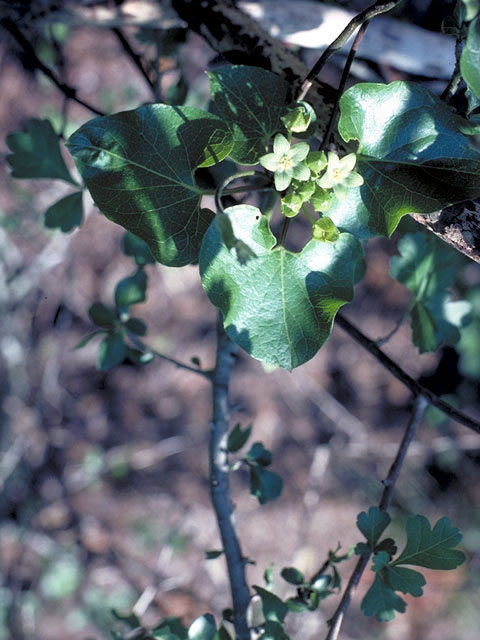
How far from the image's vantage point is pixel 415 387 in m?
1.38

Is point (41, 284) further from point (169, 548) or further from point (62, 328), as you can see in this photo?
point (169, 548)

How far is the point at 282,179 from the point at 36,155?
111cm

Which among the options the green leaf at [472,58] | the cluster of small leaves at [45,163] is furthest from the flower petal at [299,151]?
the cluster of small leaves at [45,163]

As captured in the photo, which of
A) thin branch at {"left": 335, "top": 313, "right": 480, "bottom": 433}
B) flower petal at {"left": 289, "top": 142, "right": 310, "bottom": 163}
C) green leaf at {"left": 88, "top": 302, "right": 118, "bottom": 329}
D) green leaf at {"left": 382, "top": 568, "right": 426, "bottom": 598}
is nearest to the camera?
flower petal at {"left": 289, "top": 142, "right": 310, "bottom": 163}

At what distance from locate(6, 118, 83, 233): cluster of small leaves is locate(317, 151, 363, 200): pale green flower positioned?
1038mm

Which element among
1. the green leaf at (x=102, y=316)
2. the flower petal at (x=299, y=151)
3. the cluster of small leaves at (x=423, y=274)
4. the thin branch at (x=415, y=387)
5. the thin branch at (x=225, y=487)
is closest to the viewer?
the flower petal at (x=299, y=151)

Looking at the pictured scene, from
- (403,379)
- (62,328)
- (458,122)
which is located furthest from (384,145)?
(62,328)

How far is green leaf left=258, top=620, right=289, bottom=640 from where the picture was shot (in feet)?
4.13

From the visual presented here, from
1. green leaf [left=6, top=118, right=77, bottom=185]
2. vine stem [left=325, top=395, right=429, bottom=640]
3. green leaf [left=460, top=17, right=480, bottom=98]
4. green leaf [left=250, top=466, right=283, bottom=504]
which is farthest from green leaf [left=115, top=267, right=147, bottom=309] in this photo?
green leaf [left=460, top=17, right=480, bottom=98]

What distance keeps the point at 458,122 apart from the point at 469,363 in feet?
8.35

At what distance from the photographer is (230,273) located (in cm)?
98

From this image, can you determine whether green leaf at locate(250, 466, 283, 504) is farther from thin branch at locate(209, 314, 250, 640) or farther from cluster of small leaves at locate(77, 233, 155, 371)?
cluster of small leaves at locate(77, 233, 155, 371)

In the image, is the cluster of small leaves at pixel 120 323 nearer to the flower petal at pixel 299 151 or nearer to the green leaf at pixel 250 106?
the green leaf at pixel 250 106

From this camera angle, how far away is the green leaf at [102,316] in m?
1.71
